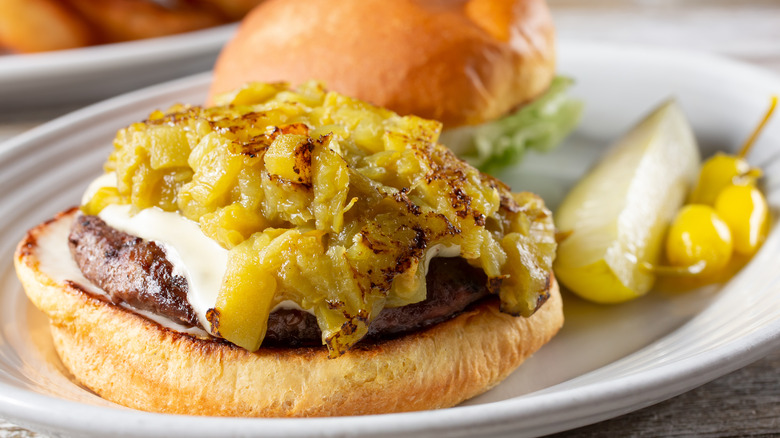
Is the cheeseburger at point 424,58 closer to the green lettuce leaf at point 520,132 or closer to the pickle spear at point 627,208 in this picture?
the green lettuce leaf at point 520,132

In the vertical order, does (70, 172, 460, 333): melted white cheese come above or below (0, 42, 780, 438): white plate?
above

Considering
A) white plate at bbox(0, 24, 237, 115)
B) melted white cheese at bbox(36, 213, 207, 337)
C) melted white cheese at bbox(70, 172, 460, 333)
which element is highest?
melted white cheese at bbox(70, 172, 460, 333)

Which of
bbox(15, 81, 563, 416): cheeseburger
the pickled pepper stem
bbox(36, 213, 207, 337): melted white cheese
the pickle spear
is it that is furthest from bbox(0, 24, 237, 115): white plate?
the pickled pepper stem

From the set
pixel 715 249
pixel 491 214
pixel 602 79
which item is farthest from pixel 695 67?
pixel 491 214

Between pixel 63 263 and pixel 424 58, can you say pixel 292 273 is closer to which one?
pixel 63 263

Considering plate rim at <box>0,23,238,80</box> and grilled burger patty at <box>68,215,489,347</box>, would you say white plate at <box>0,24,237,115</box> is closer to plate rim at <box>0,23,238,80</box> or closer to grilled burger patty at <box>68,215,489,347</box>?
plate rim at <box>0,23,238,80</box>

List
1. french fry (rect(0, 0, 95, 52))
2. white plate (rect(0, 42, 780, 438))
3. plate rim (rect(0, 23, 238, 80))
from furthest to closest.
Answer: french fry (rect(0, 0, 95, 52)), plate rim (rect(0, 23, 238, 80)), white plate (rect(0, 42, 780, 438))

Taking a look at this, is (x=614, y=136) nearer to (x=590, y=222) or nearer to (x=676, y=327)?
(x=590, y=222)
